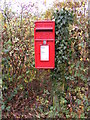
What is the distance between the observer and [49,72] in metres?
3.80

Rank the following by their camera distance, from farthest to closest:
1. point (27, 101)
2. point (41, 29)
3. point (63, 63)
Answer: point (27, 101)
point (63, 63)
point (41, 29)

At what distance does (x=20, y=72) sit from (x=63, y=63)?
92 centimetres

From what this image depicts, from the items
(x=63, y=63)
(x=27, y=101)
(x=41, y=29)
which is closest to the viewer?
(x=41, y=29)

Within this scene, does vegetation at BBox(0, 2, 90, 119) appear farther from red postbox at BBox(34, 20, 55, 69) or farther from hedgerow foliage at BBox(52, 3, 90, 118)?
red postbox at BBox(34, 20, 55, 69)

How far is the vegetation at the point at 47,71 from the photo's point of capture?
3607 mm

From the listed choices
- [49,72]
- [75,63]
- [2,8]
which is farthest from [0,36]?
[75,63]

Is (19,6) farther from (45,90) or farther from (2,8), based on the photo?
(45,90)

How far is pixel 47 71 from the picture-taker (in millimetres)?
A: 3828

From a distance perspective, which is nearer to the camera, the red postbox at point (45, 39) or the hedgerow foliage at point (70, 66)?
the red postbox at point (45, 39)

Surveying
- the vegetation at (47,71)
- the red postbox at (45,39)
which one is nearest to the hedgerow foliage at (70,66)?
the vegetation at (47,71)

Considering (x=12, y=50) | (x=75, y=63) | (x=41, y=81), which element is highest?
(x=12, y=50)

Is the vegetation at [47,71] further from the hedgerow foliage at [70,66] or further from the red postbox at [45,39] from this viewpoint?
the red postbox at [45,39]

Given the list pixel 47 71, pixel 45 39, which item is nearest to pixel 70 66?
pixel 47 71

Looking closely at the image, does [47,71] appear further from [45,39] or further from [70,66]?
[45,39]
